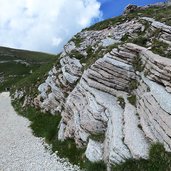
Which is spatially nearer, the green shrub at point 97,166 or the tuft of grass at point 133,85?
the green shrub at point 97,166

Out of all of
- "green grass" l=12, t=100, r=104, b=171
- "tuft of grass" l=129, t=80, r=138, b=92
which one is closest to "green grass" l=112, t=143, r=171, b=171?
"green grass" l=12, t=100, r=104, b=171

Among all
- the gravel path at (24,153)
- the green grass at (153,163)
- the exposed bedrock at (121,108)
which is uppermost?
the exposed bedrock at (121,108)

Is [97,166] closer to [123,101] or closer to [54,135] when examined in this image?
[123,101]

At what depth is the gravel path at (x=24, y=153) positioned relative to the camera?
23.3 metres

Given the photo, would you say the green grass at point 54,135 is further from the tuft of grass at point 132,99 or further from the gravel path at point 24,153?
the tuft of grass at point 132,99

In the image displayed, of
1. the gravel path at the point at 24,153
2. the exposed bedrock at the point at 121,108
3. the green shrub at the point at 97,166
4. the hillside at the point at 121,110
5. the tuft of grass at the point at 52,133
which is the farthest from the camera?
the tuft of grass at the point at 52,133

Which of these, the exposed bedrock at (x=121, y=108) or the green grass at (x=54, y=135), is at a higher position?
the exposed bedrock at (x=121, y=108)

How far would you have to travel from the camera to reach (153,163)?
16375 mm

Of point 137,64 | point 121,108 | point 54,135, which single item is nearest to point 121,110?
point 121,108

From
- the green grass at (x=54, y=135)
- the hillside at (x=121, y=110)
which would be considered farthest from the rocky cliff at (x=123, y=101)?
the green grass at (x=54, y=135)

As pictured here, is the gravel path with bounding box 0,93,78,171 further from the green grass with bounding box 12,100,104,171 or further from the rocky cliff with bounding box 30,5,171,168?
the rocky cliff with bounding box 30,5,171,168

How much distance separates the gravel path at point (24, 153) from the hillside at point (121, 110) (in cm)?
86

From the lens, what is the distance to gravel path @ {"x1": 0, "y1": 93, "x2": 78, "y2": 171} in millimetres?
23266

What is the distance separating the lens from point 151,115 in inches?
761
